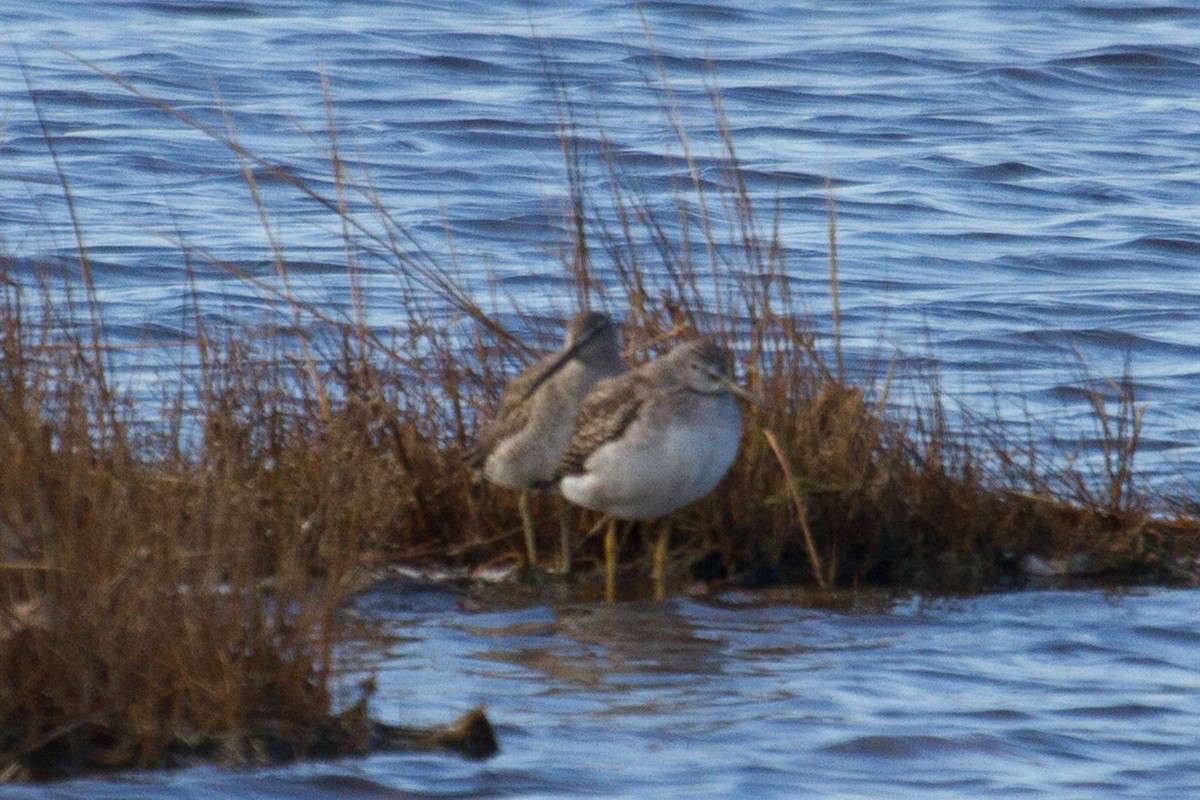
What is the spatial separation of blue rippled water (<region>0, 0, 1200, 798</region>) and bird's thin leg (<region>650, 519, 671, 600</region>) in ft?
0.64

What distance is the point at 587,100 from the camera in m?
18.1

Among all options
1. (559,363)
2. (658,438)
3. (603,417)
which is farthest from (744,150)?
(658,438)

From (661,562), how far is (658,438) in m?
0.65

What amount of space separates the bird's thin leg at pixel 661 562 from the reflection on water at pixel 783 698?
79 millimetres

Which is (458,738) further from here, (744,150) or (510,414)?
(744,150)

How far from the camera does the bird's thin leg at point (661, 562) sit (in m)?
6.56

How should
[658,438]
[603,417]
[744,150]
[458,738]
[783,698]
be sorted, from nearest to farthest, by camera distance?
1. [458,738]
2. [783,698]
3. [658,438]
4. [603,417]
5. [744,150]

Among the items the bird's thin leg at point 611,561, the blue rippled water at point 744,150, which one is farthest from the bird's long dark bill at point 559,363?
the blue rippled water at point 744,150

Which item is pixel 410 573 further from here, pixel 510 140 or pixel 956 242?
pixel 510 140

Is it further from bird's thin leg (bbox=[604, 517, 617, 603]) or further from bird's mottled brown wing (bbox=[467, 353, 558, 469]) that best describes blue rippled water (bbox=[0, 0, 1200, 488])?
bird's thin leg (bbox=[604, 517, 617, 603])

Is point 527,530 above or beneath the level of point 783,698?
above

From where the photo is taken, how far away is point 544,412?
6.49 meters

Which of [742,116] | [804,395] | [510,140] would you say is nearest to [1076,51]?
[742,116]

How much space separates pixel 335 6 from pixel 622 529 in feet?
57.1
